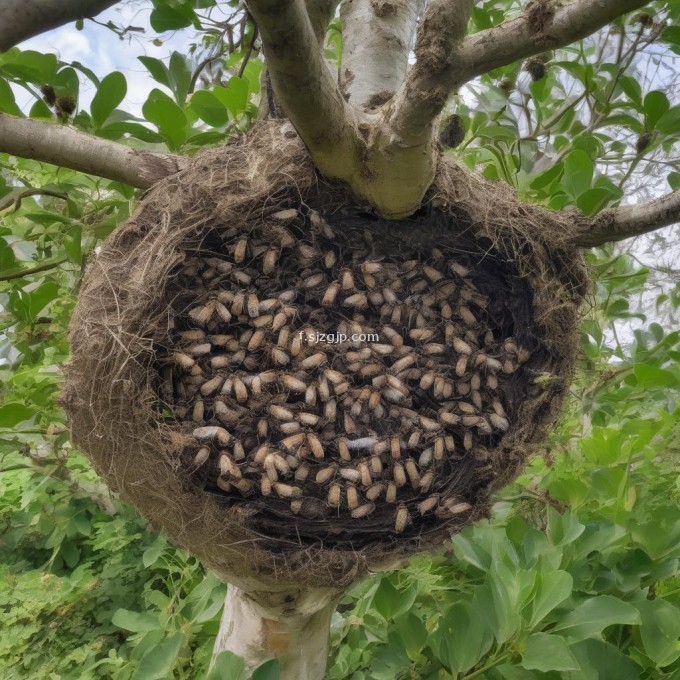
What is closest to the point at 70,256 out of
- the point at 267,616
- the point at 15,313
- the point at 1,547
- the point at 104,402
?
the point at 15,313

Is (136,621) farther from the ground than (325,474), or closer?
closer

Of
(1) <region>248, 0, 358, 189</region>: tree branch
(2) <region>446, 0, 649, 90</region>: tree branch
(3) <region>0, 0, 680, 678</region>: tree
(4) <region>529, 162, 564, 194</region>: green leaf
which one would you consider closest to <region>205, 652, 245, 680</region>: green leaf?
(3) <region>0, 0, 680, 678</region>: tree

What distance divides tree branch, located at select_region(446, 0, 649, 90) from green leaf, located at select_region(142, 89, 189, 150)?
525 millimetres

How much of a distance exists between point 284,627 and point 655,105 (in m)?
1.20

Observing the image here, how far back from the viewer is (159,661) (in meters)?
0.90

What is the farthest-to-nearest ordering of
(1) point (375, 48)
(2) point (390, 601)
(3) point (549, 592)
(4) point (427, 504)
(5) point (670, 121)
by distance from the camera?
(5) point (670, 121) → (1) point (375, 48) → (2) point (390, 601) → (4) point (427, 504) → (3) point (549, 592)

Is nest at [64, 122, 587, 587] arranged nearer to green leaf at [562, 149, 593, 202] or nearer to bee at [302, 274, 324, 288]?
bee at [302, 274, 324, 288]

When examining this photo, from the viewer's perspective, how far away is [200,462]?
851mm

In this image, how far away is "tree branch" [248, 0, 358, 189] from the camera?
0.59 m

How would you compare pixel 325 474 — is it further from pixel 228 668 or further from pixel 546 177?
pixel 546 177

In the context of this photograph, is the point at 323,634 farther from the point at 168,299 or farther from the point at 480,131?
the point at 480,131

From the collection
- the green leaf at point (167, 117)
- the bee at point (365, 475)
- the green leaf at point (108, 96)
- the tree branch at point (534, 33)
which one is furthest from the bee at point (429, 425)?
the green leaf at point (108, 96)

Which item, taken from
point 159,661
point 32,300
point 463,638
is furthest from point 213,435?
point 32,300

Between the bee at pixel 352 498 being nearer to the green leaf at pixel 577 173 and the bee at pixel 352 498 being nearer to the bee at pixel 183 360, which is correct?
the bee at pixel 183 360
